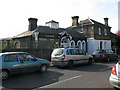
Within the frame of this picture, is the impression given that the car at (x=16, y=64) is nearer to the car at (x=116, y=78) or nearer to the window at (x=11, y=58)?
the window at (x=11, y=58)

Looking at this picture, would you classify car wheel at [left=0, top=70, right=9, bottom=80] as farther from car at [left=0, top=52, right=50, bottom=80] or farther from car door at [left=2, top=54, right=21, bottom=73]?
car door at [left=2, top=54, right=21, bottom=73]

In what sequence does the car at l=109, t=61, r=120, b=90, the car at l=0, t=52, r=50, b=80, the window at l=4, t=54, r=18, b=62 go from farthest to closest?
the window at l=4, t=54, r=18, b=62, the car at l=0, t=52, r=50, b=80, the car at l=109, t=61, r=120, b=90

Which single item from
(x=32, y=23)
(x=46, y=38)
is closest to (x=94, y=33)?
(x=46, y=38)

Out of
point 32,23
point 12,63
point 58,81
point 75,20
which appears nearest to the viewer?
point 58,81

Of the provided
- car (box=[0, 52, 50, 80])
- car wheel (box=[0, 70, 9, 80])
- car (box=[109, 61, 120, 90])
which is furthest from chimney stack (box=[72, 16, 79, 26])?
car (box=[109, 61, 120, 90])

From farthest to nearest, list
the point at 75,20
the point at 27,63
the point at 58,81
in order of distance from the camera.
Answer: the point at 75,20
the point at 27,63
the point at 58,81

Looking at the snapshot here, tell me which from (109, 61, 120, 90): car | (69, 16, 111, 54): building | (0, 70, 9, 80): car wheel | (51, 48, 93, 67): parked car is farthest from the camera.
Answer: (69, 16, 111, 54): building

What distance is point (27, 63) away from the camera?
7992mm

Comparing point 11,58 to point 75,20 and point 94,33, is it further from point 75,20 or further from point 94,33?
point 75,20

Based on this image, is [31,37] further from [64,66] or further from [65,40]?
[64,66]

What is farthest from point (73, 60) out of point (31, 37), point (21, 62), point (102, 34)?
point (102, 34)

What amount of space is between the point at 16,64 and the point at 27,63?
756 mm

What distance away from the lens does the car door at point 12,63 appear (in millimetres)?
7157

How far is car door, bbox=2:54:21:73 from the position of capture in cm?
716
